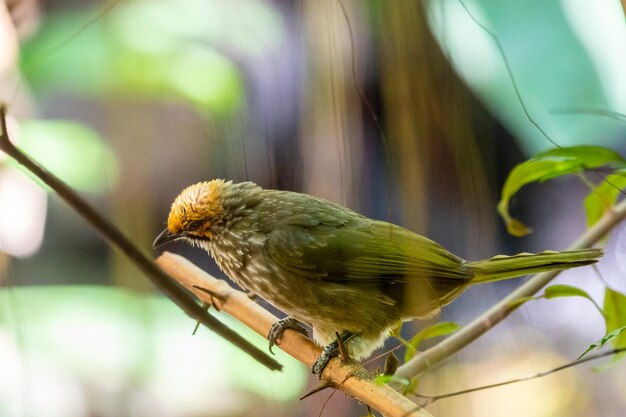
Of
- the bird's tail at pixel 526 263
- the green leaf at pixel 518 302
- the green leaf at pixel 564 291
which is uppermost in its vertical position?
the bird's tail at pixel 526 263

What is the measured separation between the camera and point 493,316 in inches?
33.6

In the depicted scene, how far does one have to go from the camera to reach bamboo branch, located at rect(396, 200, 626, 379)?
84 cm

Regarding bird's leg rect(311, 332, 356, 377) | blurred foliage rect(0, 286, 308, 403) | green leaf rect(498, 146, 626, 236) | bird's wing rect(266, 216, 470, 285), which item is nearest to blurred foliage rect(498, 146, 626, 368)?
green leaf rect(498, 146, 626, 236)

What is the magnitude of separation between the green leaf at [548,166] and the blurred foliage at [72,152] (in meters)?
0.56

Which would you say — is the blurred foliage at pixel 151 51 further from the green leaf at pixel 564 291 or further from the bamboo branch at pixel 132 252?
the green leaf at pixel 564 291

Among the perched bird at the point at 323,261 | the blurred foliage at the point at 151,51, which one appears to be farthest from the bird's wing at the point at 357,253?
the blurred foliage at the point at 151,51

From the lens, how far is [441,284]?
2.90ft

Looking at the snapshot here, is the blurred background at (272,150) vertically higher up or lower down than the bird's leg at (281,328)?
higher up

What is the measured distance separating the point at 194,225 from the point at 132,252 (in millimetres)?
98

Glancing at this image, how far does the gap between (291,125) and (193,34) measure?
236 millimetres

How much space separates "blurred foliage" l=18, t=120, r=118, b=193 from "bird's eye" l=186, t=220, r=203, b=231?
0.41 ft

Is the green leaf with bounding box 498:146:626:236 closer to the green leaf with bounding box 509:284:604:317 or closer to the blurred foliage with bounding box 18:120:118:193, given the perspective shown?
the green leaf with bounding box 509:284:604:317

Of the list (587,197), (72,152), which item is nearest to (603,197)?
(587,197)

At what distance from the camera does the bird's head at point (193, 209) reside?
3.31ft
